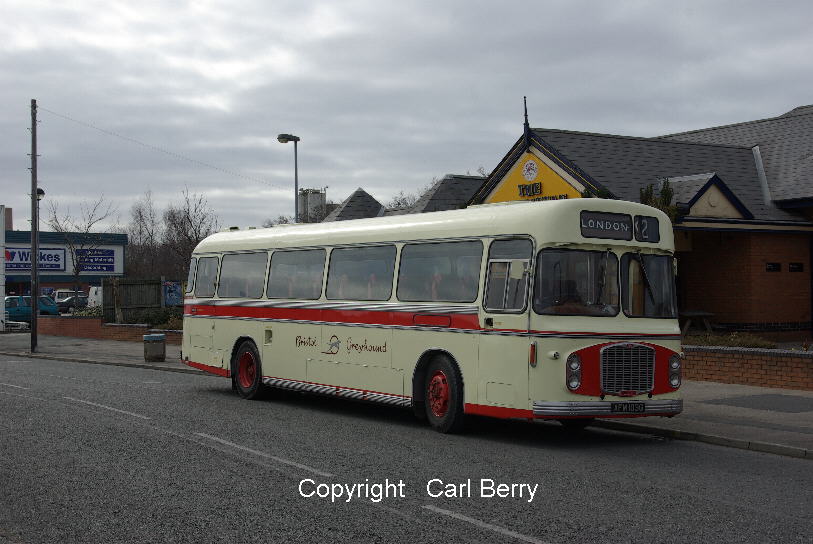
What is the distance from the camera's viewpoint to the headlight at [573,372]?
11.8 metres

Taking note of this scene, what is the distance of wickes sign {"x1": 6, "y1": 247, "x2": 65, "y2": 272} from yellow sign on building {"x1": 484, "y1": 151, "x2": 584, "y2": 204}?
2004 inches

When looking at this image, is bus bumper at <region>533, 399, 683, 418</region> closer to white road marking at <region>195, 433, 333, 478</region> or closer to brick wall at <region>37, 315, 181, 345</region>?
white road marking at <region>195, 433, 333, 478</region>

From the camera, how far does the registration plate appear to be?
39.2 ft

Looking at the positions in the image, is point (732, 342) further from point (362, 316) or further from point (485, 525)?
point (485, 525)

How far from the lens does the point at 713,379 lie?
742 inches

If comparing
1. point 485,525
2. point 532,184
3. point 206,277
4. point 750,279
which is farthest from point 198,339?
point 750,279

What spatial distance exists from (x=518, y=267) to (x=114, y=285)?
32.3 metres

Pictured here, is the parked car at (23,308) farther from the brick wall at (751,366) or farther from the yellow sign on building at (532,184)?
the brick wall at (751,366)

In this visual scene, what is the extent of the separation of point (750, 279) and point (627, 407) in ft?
53.6

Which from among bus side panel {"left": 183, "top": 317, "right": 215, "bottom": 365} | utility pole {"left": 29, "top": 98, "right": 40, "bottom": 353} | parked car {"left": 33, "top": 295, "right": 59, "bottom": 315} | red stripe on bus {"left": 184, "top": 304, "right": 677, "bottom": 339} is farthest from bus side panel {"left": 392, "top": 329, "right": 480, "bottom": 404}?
parked car {"left": 33, "top": 295, "right": 59, "bottom": 315}

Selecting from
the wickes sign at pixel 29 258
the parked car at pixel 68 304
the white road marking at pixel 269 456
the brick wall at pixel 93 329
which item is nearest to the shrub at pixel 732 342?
the white road marking at pixel 269 456

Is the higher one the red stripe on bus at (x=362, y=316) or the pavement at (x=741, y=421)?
the red stripe on bus at (x=362, y=316)

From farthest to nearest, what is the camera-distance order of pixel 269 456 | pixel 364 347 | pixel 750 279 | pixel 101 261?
pixel 101 261
pixel 750 279
pixel 364 347
pixel 269 456

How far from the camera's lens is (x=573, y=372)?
38.7 ft
